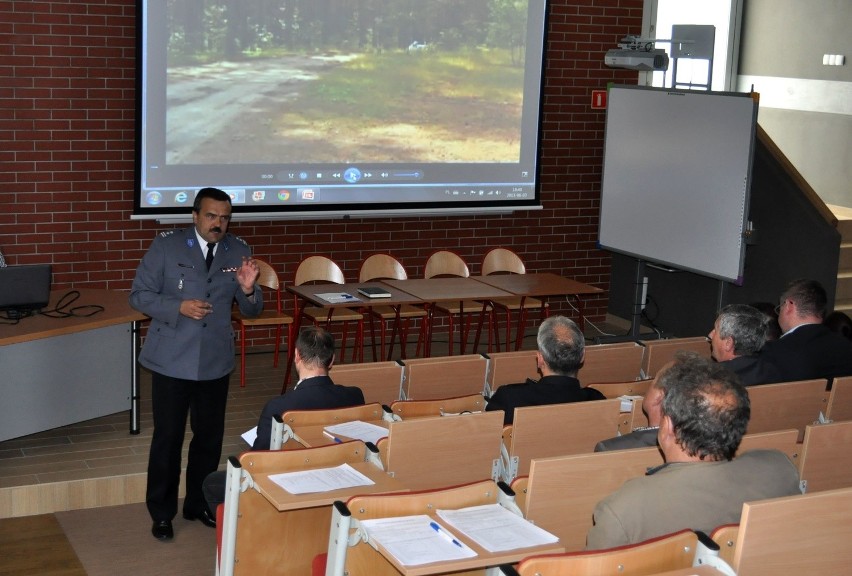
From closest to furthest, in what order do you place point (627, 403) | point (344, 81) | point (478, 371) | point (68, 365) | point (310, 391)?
1. point (310, 391)
2. point (627, 403)
3. point (478, 371)
4. point (68, 365)
5. point (344, 81)

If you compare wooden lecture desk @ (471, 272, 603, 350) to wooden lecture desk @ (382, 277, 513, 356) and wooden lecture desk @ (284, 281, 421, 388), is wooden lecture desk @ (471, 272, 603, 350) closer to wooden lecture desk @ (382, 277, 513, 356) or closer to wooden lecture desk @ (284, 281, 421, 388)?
wooden lecture desk @ (382, 277, 513, 356)

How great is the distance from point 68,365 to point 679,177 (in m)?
4.69

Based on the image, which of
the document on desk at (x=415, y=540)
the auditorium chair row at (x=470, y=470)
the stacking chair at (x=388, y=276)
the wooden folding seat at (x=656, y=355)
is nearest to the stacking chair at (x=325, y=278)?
the stacking chair at (x=388, y=276)

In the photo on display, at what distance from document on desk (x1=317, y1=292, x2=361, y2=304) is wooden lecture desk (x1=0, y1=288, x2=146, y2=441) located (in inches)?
51.1

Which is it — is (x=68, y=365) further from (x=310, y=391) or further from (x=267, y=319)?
(x=310, y=391)

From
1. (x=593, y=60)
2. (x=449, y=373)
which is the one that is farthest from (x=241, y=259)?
(x=593, y=60)

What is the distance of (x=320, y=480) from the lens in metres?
3.49

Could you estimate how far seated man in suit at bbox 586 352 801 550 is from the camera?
10.1 ft

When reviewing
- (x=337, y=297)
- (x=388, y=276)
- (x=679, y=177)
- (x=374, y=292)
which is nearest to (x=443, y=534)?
(x=337, y=297)

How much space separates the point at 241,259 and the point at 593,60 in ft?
17.2

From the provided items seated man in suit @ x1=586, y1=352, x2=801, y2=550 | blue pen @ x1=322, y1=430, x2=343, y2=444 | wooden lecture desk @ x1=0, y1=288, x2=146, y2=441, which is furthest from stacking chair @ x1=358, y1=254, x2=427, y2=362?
seated man in suit @ x1=586, y1=352, x2=801, y2=550

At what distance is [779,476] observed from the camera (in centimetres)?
328

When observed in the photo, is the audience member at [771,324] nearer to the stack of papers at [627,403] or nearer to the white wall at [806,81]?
the stack of papers at [627,403]

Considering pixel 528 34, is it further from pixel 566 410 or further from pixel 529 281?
pixel 566 410
